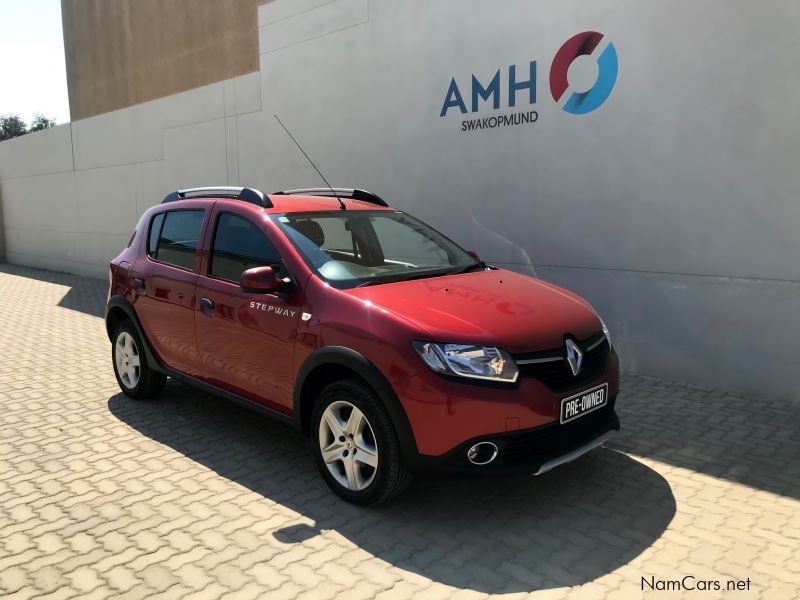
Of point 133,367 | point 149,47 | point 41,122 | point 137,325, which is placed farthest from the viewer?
point 41,122

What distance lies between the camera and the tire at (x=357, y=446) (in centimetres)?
347

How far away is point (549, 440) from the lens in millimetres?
3486

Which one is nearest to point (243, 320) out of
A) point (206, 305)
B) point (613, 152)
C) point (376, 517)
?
point (206, 305)

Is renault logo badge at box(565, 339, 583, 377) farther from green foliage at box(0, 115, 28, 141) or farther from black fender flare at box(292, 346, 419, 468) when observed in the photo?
green foliage at box(0, 115, 28, 141)

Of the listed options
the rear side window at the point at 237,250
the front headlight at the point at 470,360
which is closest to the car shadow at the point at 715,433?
the front headlight at the point at 470,360

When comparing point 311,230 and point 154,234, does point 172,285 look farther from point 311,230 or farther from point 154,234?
point 311,230

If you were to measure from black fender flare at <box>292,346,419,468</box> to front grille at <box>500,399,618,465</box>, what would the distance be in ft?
1.59

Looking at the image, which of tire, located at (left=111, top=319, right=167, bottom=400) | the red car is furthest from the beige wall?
the red car

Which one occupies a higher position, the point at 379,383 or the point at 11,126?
the point at 11,126

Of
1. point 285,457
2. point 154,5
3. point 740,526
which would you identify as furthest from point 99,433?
point 154,5

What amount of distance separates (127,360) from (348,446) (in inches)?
119

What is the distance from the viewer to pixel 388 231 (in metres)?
4.82

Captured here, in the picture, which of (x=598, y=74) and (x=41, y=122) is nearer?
(x=598, y=74)

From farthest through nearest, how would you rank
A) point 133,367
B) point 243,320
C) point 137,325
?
point 133,367
point 137,325
point 243,320
